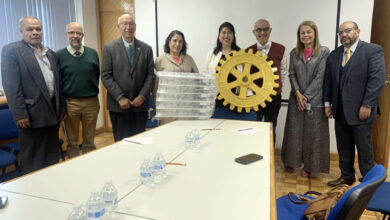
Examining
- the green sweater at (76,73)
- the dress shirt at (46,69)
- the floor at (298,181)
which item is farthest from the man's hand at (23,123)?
the floor at (298,181)

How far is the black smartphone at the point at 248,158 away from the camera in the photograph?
1.41 meters

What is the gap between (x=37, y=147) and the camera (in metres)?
2.54

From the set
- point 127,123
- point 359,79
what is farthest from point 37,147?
point 359,79

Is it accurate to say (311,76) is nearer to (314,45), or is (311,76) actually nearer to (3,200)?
(314,45)

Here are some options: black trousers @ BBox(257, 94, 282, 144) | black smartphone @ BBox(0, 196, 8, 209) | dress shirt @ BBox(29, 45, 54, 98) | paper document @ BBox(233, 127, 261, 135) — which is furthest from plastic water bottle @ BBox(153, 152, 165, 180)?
black trousers @ BBox(257, 94, 282, 144)

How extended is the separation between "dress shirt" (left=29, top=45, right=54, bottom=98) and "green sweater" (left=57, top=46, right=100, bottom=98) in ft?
0.71

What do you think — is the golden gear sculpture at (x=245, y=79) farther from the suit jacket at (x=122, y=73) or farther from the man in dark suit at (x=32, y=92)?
the man in dark suit at (x=32, y=92)

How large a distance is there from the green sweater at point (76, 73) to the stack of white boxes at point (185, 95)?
827 mm

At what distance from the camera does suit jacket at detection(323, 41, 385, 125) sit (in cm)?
237

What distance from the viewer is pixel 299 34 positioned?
2.83m

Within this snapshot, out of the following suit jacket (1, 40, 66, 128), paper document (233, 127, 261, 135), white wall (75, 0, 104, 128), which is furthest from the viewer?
white wall (75, 0, 104, 128)

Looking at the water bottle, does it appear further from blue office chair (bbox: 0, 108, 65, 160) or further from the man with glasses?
the man with glasses

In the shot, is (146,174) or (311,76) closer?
(146,174)

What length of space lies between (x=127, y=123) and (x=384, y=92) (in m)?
3.05
